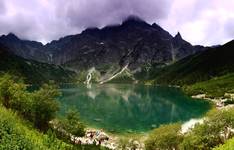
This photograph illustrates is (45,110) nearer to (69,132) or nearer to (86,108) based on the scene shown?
(69,132)

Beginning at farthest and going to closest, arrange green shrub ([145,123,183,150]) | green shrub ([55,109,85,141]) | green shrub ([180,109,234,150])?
green shrub ([55,109,85,141]), green shrub ([145,123,183,150]), green shrub ([180,109,234,150])

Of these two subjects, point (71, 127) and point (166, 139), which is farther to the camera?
point (71, 127)

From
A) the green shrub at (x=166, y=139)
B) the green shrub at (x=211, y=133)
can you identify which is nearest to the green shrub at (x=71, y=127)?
the green shrub at (x=166, y=139)

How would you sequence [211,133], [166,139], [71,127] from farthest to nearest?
[71,127] → [166,139] → [211,133]

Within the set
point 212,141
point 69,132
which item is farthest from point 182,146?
point 69,132

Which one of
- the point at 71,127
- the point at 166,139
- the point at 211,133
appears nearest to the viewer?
the point at 211,133

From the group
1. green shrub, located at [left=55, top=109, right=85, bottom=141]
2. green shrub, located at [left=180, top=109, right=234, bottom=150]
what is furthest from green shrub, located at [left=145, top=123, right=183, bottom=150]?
green shrub, located at [left=55, top=109, right=85, bottom=141]

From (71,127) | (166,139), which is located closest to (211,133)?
(166,139)

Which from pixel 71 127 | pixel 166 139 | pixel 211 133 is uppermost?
pixel 211 133

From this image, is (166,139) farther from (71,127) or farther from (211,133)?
(71,127)

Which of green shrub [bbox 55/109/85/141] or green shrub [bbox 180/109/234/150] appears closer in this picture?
green shrub [bbox 180/109/234/150]

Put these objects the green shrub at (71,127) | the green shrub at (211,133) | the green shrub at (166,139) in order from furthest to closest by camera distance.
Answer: the green shrub at (71,127) < the green shrub at (166,139) < the green shrub at (211,133)

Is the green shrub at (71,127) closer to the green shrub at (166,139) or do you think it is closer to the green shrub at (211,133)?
the green shrub at (166,139)

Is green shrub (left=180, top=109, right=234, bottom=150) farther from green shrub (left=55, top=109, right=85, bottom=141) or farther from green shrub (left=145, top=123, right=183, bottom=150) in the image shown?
green shrub (left=55, top=109, right=85, bottom=141)
